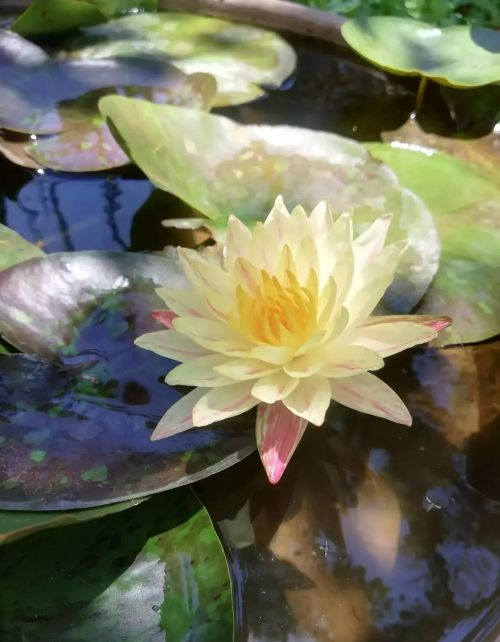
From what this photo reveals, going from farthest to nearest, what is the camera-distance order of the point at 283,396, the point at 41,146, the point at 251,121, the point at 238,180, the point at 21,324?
the point at 251,121 → the point at 41,146 → the point at 238,180 → the point at 21,324 → the point at 283,396

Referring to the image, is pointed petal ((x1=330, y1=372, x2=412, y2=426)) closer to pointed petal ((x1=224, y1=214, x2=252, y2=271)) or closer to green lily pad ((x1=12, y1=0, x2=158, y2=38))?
pointed petal ((x1=224, y1=214, x2=252, y2=271))

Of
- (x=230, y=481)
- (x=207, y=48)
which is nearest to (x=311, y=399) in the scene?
(x=230, y=481)

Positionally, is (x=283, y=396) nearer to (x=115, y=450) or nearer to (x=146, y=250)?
(x=115, y=450)

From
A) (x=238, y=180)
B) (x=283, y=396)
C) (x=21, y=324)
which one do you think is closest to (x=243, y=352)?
(x=283, y=396)

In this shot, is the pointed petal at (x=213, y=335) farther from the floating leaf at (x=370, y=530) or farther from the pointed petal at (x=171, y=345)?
the floating leaf at (x=370, y=530)

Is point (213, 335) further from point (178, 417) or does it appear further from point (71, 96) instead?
point (71, 96)

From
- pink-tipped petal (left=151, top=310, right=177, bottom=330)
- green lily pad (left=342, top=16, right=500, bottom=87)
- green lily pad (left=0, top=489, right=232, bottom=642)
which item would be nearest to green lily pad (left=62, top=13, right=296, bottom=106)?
green lily pad (left=342, top=16, right=500, bottom=87)
